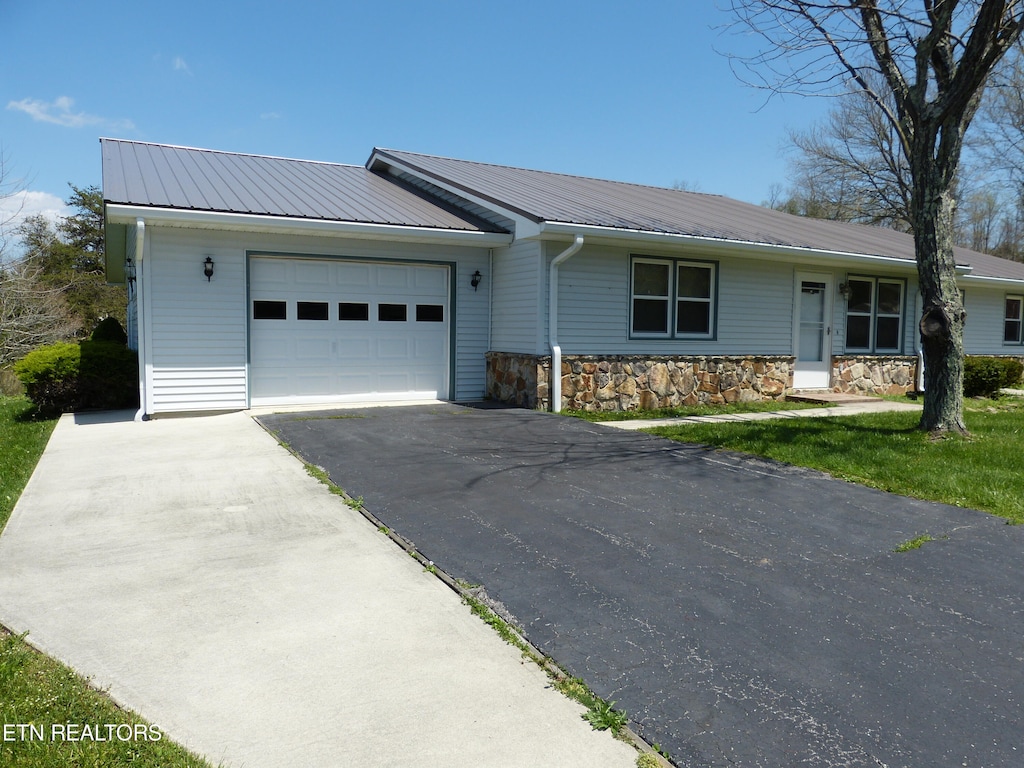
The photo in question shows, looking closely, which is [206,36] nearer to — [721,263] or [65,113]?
[721,263]

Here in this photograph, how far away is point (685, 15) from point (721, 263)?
4.17 m

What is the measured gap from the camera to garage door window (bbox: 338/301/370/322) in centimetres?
1134

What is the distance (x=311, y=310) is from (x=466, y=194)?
3.38 metres

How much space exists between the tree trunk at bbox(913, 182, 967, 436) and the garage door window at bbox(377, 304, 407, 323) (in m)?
7.41

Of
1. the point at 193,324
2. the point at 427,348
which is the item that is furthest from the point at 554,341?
the point at 193,324

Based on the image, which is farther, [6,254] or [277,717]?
[6,254]

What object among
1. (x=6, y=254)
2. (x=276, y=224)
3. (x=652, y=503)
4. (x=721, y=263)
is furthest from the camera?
(x=6, y=254)

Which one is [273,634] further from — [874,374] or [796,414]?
[874,374]

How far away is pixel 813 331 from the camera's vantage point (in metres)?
14.2

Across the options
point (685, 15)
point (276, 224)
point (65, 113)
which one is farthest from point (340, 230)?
point (65, 113)

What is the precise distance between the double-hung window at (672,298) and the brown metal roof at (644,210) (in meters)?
0.73

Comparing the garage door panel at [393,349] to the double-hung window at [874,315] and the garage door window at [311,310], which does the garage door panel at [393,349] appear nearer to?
the garage door window at [311,310]

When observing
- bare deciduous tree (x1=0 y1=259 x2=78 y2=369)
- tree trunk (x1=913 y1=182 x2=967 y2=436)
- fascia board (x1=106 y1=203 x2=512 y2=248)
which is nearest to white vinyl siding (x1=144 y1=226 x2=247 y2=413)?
fascia board (x1=106 y1=203 x2=512 y2=248)

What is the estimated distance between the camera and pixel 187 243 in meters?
10.2
